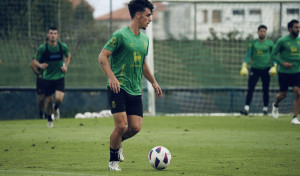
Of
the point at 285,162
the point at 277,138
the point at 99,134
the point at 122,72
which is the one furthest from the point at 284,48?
the point at 122,72

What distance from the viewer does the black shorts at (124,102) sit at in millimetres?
7594

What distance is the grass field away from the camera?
789 cm

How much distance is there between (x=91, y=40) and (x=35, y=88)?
2.89 metres

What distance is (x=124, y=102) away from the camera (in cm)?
766

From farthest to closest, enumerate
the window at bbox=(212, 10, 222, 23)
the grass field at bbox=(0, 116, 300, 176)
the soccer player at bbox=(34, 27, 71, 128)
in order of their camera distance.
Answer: the window at bbox=(212, 10, 222, 23)
the soccer player at bbox=(34, 27, 71, 128)
the grass field at bbox=(0, 116, 300, 176)

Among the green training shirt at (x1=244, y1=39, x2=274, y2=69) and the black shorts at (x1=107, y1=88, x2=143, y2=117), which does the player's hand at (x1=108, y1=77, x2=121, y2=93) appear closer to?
the black shorts at (x1=107, y1=88, x2=143, y2=117)

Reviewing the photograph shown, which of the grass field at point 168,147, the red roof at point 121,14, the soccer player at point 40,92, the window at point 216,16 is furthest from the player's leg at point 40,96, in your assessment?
the window at point 216,16

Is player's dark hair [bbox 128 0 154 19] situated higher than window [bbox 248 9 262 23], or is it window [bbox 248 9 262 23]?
window [bbox 248 9 262 23]

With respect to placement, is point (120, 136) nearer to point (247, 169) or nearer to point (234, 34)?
point (247, 169)

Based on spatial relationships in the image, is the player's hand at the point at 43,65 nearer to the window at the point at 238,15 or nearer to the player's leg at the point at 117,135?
the player's leg at the point at 117,135

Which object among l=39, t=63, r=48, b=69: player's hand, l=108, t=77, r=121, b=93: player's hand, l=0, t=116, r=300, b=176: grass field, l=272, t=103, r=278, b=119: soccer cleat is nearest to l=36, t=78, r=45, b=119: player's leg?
l=0, t=116, r=300, b=176: grass field

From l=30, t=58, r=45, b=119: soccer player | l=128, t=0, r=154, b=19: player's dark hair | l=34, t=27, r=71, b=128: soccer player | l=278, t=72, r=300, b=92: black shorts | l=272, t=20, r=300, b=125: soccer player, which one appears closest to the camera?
l=128, t=0, r=154, b=19: player's dark hair

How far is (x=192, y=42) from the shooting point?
20.9m

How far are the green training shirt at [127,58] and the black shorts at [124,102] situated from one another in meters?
0.07
